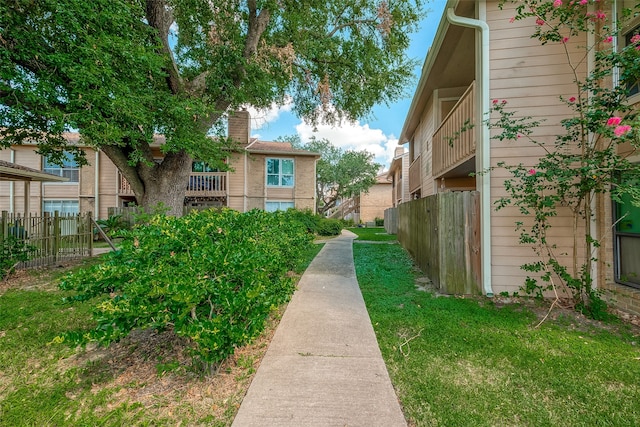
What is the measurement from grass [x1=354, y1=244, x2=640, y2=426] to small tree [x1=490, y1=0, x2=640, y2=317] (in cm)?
91

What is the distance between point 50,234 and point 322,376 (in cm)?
940

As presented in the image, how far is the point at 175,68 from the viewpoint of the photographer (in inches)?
324

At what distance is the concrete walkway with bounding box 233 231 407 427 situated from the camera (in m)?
2.07

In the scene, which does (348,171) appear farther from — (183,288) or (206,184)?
(183,288)

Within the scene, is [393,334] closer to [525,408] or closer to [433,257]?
[525,408]

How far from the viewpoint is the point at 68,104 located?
5.77 m

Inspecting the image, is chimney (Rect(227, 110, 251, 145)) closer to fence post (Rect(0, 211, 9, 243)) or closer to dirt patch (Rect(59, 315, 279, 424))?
fence post (Rect(0, 211, 9, 243))

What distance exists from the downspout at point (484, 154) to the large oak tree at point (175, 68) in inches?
217

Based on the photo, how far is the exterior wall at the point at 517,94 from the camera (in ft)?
15.9

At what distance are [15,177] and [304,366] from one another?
35.8ft

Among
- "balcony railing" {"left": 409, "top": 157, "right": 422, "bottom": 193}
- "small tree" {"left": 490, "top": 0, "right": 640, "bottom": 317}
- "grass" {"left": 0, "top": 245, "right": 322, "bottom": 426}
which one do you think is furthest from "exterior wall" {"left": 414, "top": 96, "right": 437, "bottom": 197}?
"grass" {"left": 0, "top": 245, "right": 322, "bottom": 426}

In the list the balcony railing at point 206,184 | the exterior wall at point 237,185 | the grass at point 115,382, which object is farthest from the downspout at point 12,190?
the grass at point 115,382

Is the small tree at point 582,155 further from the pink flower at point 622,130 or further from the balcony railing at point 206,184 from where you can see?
the balcony railing at point 206,184

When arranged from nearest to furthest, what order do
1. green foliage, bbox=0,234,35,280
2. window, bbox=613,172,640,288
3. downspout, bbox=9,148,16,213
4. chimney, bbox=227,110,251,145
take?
1. window, bbox=613,172,640,288
2. green foliage, bbox=0,234,35,280
3. downspout, bbox=9,148,16,213
4. chimney, bbox=227,110,251,145
